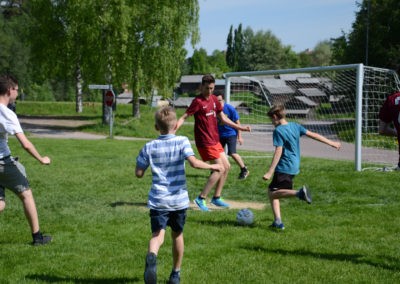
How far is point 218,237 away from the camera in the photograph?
20.7 ft

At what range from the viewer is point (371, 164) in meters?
14.5

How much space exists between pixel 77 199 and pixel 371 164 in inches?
362

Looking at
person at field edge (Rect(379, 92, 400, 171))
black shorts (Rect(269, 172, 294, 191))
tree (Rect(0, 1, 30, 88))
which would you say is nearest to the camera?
person at field edge (Rect(379, 92, 400, 171))

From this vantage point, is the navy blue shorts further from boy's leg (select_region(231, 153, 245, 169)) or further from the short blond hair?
boy's leg (select_region(231, 153, 245, 169))

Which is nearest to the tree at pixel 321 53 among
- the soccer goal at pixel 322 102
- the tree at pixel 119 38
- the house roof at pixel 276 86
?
the tree at pixel 119 38

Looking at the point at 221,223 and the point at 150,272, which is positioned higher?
the point at 150,272

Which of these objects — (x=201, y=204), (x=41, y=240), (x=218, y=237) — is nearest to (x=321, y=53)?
(x=201, y=204)

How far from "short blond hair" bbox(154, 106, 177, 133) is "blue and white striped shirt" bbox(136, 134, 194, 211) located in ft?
0.34

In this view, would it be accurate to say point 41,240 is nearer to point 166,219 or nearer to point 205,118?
point 166,219

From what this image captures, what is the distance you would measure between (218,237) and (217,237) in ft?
0.07

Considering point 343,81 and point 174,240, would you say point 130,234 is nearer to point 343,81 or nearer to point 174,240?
point 174,240

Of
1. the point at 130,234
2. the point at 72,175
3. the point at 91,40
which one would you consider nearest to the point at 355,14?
the point at 91,40

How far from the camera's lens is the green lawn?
4879mm

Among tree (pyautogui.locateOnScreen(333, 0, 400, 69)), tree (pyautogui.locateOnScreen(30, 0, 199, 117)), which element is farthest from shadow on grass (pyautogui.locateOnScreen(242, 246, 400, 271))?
tree (pyautogui.locateOnScreen(333, 0, 400, 69))
